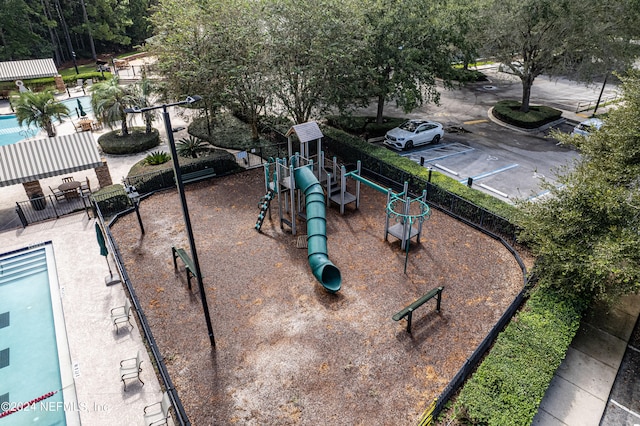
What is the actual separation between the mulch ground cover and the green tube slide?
A: 1.62ft

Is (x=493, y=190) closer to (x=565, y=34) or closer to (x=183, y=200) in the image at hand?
(x=565, y=34)

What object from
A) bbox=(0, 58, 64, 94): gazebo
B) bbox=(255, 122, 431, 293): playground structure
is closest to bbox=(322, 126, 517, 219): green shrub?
bbox=(255, 122, 431, 293): playground structure

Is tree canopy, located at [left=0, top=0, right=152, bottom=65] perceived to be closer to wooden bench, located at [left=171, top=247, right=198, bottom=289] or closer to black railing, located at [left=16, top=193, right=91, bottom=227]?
black railing, located at [left=16, top=193, right=91, bottom=227]

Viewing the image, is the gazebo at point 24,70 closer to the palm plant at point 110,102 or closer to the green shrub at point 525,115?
the palm plant at point 110,102

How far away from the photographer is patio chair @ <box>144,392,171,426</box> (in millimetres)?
9438

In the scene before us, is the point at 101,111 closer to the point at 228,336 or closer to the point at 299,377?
the point at 228,336

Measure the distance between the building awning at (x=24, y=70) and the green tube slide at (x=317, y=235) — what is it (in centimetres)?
3488

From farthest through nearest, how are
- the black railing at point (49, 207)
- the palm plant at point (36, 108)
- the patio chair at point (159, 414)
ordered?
the palm plant at point (36, 108) → the black railing at point (49, 207) → the patio chair at point (159, 414)

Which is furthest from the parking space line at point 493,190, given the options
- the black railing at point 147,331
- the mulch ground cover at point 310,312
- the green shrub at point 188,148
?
the black railing at point 147,331

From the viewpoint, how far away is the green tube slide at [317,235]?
13820 mm

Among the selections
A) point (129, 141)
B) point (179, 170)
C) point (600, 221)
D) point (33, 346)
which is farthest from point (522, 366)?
point (129, 141)

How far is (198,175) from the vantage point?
70.8ft

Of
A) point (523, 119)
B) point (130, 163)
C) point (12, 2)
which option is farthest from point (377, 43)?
point (12, 2)

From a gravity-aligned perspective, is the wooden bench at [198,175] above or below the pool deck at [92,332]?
above
